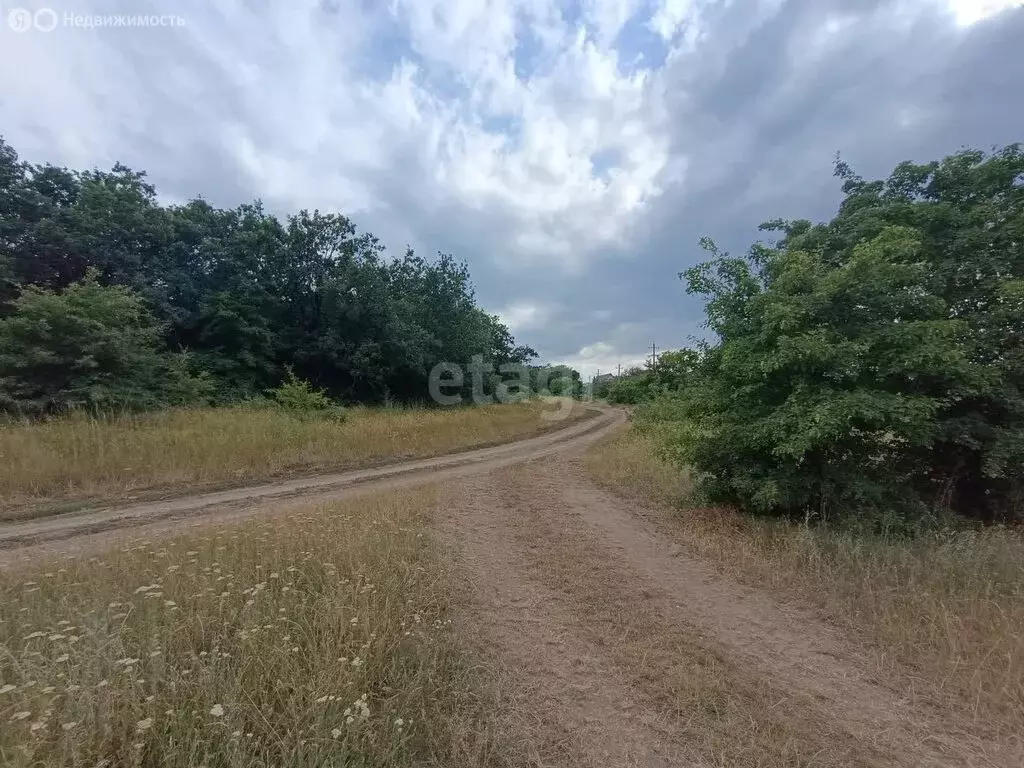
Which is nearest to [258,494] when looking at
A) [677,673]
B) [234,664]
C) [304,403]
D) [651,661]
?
[234,664]

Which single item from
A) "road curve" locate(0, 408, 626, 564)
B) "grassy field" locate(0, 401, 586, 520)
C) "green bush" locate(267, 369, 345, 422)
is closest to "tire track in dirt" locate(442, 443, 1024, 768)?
"road curve" locate(0, 408, 626, 564)

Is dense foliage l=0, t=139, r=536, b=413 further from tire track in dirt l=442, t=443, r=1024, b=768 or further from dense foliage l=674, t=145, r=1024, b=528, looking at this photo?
dense foliage l=674, t=145, r=1024, b=528

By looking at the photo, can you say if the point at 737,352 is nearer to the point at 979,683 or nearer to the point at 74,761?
the point at 979,683

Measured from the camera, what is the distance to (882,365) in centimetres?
547

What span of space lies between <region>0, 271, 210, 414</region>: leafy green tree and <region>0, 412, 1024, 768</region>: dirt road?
24.2 feet

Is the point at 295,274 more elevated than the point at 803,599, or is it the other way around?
the point at 295,274

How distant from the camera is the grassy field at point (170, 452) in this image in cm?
697

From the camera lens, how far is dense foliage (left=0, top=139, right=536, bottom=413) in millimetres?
11734

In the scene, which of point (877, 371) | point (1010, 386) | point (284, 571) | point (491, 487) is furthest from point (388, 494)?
point (1010, 386)

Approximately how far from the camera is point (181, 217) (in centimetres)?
2119

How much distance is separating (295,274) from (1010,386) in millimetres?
26774

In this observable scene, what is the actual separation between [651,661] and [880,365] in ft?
16.0

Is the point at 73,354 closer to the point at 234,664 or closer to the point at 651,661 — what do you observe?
the point at 234,664

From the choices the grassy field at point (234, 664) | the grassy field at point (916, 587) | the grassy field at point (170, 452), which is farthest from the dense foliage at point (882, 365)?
the grassy field at point (170, 452)
